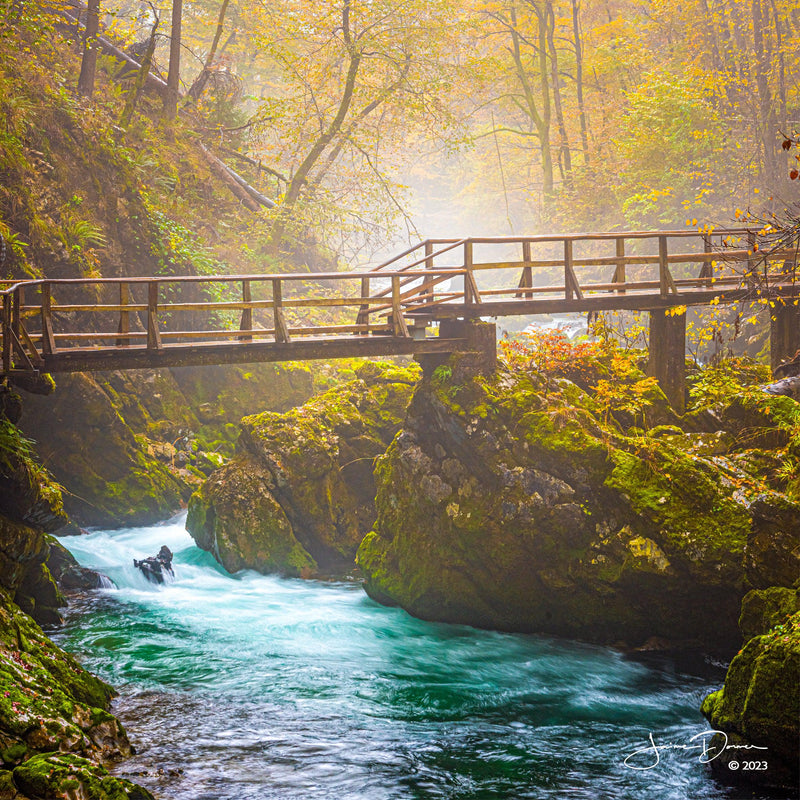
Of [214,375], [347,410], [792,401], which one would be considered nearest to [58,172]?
[214,375]

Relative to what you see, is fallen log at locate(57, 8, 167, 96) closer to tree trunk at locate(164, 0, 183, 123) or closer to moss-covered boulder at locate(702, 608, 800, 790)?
tree trunk at locate(164, 0, 183, 123)

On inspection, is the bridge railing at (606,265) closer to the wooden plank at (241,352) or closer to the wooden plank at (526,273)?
the wooden plank at (526,273)

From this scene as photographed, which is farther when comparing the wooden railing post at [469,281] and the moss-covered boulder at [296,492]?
the moss-covered boulder at [296,492]

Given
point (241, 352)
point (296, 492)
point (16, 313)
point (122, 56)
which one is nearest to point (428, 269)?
point (241, 352)

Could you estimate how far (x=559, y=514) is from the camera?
36.1 feet

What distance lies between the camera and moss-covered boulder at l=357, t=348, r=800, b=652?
33.6 ft

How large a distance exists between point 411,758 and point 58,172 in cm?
1565

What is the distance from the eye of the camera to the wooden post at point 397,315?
11.8 m

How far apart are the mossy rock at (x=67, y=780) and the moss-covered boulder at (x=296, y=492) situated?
8.13m

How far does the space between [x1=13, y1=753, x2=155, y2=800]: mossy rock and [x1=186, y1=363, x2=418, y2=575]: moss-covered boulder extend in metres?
8.13

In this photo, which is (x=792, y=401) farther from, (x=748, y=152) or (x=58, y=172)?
(x=748, y=152)

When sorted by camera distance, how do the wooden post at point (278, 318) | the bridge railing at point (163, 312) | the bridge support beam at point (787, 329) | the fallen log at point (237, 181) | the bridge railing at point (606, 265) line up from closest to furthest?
the bridge railing at point (163, 312) → the wooden post at point (278, 318) → the bridge railing at point (606, 265) → the bridge support beam at point (787, 329) → the fallen log at point (237, 181)

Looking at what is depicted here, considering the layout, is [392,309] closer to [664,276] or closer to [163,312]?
[664,276]

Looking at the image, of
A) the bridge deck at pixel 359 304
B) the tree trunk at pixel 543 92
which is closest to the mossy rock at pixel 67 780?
the bridge deck at pixel 359 304
